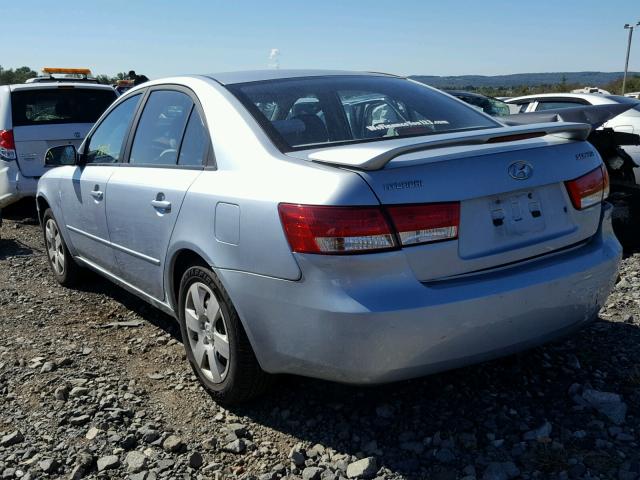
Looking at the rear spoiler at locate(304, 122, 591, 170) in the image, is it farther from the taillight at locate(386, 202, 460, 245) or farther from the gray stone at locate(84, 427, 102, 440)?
the gray stone at locate(84, 427, 102, 440)

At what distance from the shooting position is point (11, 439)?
3.11 m

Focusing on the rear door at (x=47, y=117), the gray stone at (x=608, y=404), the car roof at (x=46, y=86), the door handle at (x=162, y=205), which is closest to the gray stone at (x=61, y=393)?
the door handle at (x=162, y=205)

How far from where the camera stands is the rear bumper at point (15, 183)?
27.4 feet

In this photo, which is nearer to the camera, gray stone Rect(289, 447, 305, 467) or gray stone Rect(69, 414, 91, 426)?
gray stone Rect(289, 447, 305, 467)

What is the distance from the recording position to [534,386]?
3293 mm

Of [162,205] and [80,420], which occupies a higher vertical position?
[162,205]

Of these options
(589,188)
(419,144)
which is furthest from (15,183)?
(589,188)

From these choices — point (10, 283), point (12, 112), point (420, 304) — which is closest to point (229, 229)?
point (420, 304)

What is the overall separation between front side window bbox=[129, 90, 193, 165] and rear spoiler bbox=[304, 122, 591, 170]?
1.06m

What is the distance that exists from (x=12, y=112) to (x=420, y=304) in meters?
7.39

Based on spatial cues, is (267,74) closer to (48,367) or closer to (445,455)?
(48,367)

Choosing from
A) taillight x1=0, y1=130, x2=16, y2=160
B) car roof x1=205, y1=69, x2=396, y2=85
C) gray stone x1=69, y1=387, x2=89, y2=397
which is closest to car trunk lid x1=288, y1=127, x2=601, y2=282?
car roof x1=205, y1=69, x2=396, y2=85

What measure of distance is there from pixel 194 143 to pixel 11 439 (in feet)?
5.33

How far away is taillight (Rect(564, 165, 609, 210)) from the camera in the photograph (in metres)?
2.95
